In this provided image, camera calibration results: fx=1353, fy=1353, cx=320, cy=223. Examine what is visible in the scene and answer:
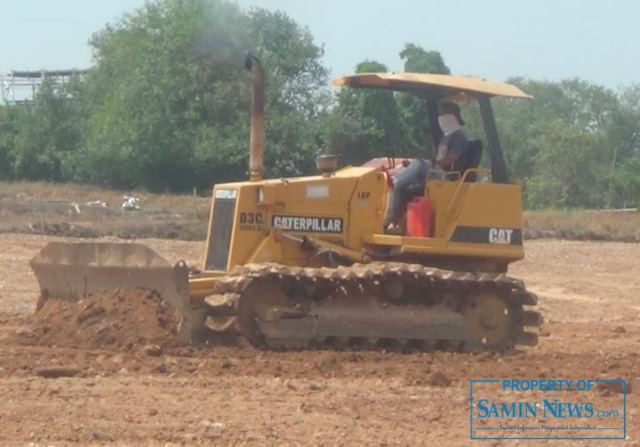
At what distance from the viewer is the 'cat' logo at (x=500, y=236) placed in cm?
1307

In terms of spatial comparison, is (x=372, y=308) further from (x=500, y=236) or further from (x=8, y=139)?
(x=8, y=139)

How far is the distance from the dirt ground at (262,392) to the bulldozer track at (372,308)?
29cm

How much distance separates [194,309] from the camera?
479 inches

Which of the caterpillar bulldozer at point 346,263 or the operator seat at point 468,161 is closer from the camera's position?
the caterpillar bulldozer at point 346,263

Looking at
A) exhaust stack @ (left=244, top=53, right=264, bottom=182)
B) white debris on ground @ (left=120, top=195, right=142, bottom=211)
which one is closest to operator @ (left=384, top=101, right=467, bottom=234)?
exhaust stack @ (left=244, top=53, right=264, bottom=182)

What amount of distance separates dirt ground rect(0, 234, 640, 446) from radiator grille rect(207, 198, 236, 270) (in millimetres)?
1105

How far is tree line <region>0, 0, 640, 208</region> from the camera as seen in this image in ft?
122

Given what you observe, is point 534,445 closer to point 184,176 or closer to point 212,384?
point 212,384

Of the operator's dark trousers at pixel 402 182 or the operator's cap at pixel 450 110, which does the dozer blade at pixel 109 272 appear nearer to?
the operator's dark trousers at pixel 402 182

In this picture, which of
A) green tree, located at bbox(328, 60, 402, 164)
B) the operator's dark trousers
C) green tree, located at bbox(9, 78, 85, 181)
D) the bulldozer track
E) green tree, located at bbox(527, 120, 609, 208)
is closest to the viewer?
the bulldozer track

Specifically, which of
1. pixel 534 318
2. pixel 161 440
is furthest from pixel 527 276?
pixel 161 440

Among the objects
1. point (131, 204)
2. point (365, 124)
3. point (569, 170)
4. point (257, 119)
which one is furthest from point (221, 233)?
point (569, 170)

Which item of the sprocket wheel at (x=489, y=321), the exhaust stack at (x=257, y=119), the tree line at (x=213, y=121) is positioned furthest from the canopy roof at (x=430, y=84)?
the tree line at (x=213, y=121)

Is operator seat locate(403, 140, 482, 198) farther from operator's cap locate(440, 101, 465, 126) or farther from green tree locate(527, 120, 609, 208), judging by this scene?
green tree locate(527, 120, 609, 208)
